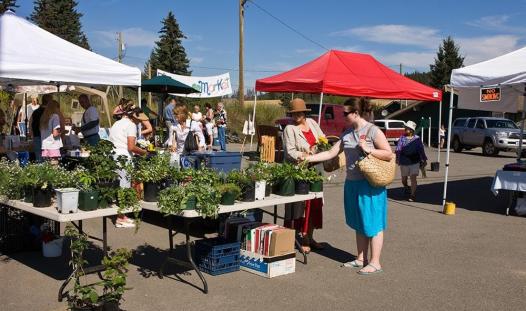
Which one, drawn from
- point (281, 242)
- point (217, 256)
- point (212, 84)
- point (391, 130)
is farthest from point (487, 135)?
point (217, 256)

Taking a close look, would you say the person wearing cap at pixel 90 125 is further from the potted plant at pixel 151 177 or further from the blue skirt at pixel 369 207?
the blue skirt at pixel 369 207

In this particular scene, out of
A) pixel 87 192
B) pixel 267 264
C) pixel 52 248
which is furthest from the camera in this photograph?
pixel 52 248

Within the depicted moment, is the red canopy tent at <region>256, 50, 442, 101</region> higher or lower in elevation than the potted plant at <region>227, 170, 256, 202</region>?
higher

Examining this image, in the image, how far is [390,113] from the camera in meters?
42.2

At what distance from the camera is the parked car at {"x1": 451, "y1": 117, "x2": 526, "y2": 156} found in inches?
961

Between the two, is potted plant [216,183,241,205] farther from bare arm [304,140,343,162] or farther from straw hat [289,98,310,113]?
straw hat [289,98,310,113]

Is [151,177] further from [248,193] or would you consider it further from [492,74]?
[492,74]

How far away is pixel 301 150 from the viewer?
272 inches

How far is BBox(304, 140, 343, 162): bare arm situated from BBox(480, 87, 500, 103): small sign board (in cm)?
472

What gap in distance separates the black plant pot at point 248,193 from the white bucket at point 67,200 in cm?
170

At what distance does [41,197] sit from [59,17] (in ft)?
176

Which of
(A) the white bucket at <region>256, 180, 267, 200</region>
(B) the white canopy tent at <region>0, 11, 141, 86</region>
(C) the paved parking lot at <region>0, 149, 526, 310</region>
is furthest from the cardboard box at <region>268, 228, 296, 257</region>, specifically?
(B) the white canopy tent at <region>0, 11, 141, 86</region>

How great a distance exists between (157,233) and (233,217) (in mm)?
1668

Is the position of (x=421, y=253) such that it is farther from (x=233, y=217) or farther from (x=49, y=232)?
(x=49, y=232)
